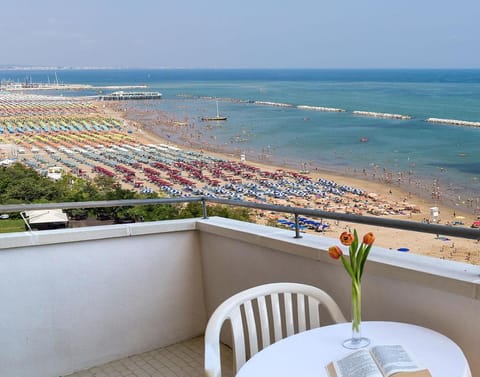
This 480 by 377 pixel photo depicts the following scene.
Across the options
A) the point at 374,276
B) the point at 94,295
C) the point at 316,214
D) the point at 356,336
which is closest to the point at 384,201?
the point at 94,295

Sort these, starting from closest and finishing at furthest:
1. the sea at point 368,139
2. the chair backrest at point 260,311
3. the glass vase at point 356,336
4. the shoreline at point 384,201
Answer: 1. the glass vase at point 356,336
2. the chair backrest at point 260,311
3. the shoreline at point 384,201
4. the sea at point 368,139

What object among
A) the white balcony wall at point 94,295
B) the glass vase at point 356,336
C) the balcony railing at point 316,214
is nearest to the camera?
the glass vase at point 356,336

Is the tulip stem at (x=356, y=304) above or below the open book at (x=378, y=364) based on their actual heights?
above

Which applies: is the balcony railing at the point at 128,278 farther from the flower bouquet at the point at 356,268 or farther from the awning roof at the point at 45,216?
the flower bouquet at the point at 356,268

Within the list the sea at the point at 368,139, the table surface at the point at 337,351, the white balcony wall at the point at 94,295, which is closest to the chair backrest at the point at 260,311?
the table surface at the point at 337,351

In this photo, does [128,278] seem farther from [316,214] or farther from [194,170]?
[194,170]

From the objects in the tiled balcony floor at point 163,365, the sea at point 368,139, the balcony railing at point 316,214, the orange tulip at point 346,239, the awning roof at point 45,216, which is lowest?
the sea at point 368,139

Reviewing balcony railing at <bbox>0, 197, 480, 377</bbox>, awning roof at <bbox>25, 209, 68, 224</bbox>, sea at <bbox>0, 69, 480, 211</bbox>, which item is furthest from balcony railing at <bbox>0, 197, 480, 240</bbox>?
sea at <bbox>0, 69, 480, 211</bbox>

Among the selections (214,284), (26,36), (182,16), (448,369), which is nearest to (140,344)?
(214,284)

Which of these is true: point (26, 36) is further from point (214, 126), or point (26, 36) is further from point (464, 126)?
point (464, 126)
